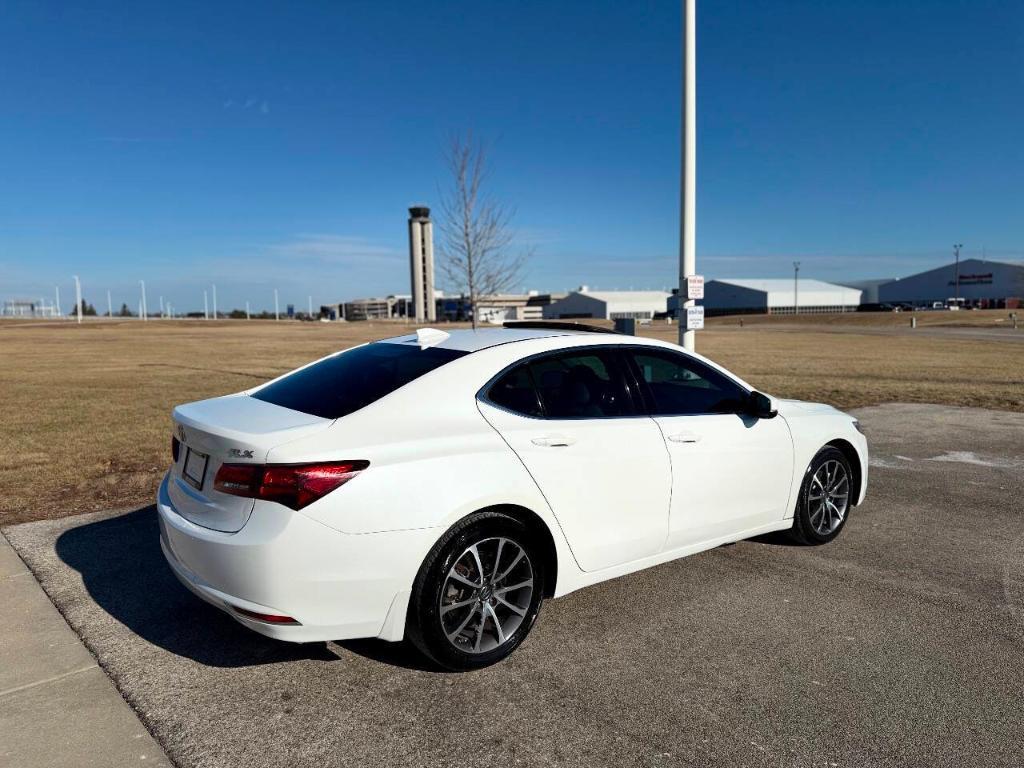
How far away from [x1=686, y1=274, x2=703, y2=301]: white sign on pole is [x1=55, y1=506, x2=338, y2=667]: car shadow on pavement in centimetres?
645

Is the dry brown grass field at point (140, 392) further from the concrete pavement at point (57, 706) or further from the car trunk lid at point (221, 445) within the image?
the car trunk lid at point (221, 445)

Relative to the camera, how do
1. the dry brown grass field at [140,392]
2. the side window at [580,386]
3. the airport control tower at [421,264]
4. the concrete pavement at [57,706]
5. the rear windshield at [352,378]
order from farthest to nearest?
Result: 1. the airport control tower at [421,264]
2. the dry brown grass field at [140,392]
3. the side window at [580,386]
4. the rear windshield at [352,378]
5. the concrete pavement at [57,706]

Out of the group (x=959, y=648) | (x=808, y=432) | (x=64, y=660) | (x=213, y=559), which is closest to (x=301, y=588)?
(x=213, y=559)

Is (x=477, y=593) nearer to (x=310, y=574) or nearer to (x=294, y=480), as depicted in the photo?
(x=310, y=574)

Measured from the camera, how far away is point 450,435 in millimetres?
3352

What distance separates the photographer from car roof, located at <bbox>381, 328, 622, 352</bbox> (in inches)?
156

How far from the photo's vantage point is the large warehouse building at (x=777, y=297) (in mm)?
125000

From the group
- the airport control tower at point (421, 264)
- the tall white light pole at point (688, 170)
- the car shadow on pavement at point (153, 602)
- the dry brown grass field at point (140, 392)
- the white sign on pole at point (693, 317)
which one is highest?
the airport control tower at point (421, 264)

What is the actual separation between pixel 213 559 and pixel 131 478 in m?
4.67

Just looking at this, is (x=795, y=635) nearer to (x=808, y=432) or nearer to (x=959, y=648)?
(x=959, y=648)

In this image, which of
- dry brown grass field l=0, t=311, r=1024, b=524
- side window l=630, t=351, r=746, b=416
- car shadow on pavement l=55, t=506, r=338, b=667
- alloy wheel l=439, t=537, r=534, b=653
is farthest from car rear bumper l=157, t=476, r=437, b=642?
dry brown grass field l=0, t=311, r=1024, b=524

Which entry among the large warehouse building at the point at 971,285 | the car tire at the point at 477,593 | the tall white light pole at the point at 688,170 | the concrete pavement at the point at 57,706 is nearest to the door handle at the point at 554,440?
the car tire at the point at 477,593

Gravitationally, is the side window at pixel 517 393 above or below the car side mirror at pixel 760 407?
above

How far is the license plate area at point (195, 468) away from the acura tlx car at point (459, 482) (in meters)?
0.02
